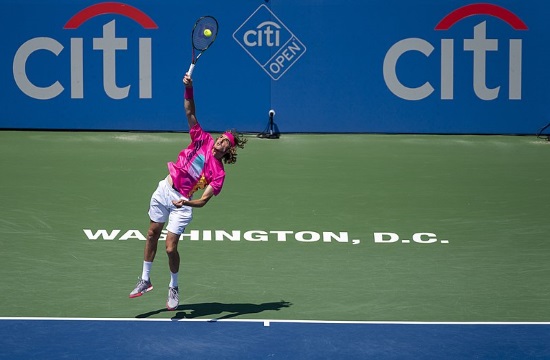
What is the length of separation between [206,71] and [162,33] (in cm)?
109

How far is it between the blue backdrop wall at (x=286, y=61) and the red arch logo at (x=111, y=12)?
2 centimetres

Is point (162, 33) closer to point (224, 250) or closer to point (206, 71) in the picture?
point (206, 71)

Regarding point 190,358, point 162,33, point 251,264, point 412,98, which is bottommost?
point 190,358

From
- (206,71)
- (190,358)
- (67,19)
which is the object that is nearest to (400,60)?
(206,71)

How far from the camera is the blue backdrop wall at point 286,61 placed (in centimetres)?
2094

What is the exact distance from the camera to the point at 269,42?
826 inches

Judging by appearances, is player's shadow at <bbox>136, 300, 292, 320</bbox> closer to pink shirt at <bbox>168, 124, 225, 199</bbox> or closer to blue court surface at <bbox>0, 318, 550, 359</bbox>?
blue court surface at <bbox>0, 318, 550, 359</bbox>

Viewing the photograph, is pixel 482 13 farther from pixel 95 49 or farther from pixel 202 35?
pixel 202 35

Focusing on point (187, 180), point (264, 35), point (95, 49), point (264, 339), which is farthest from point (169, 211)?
point (95, 49)

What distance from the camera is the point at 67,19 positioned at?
21000 millimetres

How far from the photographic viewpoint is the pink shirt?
10036 mm

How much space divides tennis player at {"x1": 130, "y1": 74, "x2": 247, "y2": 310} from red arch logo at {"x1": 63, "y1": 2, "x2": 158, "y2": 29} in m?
11.2

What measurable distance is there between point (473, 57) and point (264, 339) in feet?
41.6

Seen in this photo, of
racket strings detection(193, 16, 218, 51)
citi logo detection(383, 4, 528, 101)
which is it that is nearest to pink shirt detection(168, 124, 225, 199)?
racket strings detection(193, 16, 218, 51)
